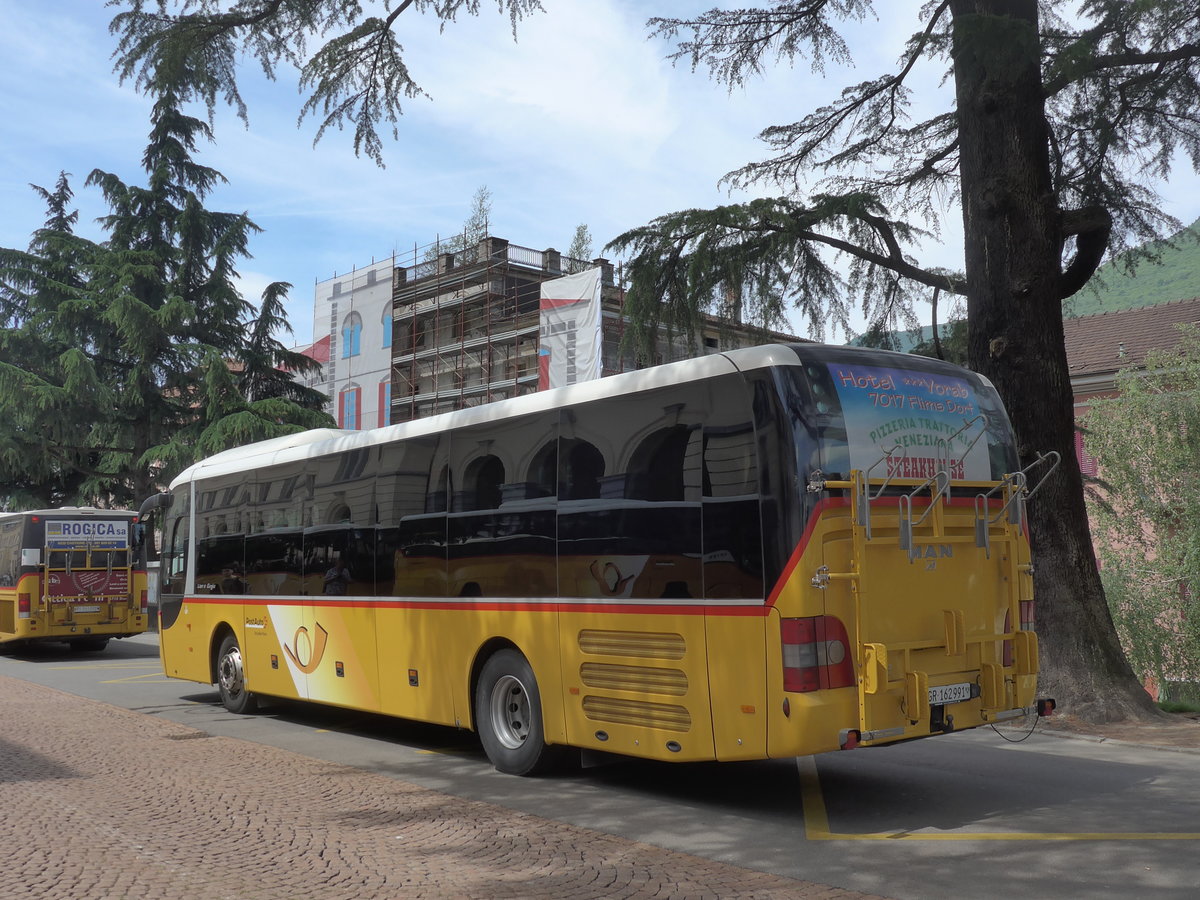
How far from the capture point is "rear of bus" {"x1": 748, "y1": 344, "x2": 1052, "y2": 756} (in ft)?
22.3

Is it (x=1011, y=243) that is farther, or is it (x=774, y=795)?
(x=1011, y=243)

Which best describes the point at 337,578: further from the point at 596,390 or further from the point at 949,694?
the point at 949,694

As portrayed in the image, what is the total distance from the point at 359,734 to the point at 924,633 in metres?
6.39

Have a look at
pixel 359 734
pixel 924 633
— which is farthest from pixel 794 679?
pixel 359 734

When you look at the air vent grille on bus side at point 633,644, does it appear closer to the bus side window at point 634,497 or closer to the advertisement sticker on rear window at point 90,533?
the bus side window at point 634,497

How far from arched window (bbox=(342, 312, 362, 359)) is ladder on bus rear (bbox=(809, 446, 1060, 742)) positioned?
54382 millimetres

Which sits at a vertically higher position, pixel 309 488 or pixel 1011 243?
pixel 1011 243

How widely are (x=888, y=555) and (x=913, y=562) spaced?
0.22m

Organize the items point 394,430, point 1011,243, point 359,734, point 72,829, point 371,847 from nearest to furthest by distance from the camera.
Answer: point 371,847 → point 72,829 → point 394,430 → point 359,734 → point 1011,243

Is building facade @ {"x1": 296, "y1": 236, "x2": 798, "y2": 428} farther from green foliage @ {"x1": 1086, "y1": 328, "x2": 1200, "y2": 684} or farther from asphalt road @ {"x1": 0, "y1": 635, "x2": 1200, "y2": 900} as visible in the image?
asphalt road @ {"x1": 0, "y1": 635, "x2": 1200, "y2": 900}

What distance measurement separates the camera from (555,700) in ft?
27.3

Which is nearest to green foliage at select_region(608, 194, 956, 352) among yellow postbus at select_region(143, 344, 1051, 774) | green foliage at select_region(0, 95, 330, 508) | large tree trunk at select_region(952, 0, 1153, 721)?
large tree trunk at select_region(952, 0, 1153, 721)

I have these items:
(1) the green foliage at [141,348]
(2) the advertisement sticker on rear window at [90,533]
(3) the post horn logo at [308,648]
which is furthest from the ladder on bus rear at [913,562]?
(1) the green foliage at [141,348]

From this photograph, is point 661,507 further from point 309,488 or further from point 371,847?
point 309,488
